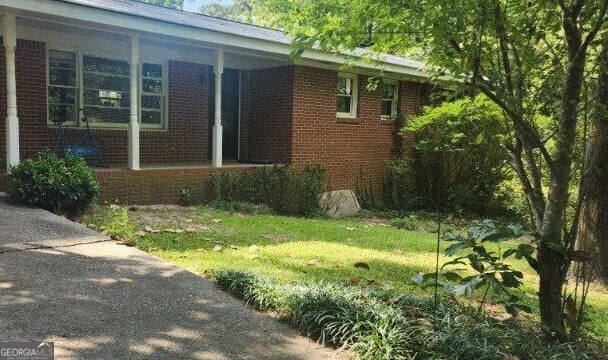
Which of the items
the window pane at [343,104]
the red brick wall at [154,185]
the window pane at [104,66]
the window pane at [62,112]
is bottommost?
the red brick wall at [154,185]

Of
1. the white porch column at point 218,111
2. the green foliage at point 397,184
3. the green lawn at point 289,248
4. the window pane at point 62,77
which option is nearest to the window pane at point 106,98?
the window pane at point 62,77

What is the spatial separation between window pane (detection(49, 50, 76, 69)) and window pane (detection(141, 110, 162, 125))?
6.25 ft

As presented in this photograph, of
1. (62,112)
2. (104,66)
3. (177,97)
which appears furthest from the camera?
(177,97)

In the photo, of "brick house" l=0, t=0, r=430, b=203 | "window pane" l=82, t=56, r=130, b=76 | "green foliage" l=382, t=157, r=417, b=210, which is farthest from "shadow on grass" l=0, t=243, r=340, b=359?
"green foliage" l=382, t=157, r=417, b=210

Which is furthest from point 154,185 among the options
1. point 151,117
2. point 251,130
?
point 251,130

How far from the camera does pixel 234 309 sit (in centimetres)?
429

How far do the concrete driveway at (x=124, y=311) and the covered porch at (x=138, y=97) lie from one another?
4.39 metres

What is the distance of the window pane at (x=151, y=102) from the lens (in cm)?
1233

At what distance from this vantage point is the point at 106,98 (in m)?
11.6

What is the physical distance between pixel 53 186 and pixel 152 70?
5523mm

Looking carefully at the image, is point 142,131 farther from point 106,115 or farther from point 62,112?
point 62,112

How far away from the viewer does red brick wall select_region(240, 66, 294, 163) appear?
515 inches

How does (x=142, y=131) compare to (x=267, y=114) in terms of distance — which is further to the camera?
(x=267, y=114)

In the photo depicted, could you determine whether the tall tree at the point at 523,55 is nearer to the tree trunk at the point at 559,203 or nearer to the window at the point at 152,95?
the tree trunk at the point at 559,203
